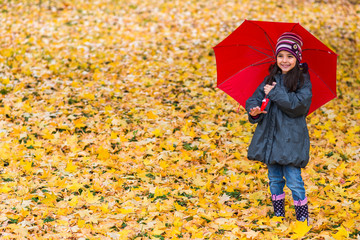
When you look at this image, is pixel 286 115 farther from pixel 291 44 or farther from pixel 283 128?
pixel 291 44

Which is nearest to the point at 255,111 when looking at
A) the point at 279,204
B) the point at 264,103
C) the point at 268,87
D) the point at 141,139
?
the point at 264,103

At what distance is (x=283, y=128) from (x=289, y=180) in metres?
0.49

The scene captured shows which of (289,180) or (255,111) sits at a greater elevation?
(255,111)

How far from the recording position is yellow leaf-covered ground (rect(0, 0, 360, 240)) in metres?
3.50

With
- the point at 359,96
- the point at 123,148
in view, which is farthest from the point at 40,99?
the point at 359,96

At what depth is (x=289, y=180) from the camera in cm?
339

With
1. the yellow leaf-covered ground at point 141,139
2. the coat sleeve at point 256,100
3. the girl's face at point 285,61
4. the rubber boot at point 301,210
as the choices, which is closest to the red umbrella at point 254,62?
the coat sleeve at point 256,100

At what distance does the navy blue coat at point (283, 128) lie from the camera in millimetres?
3203

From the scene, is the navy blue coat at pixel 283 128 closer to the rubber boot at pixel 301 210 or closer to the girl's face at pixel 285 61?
the girl's face at pixel 285 61

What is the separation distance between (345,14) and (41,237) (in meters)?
10.4

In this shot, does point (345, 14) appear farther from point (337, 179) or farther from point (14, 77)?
point (14, 77)

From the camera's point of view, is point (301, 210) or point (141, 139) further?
point (141, 139)

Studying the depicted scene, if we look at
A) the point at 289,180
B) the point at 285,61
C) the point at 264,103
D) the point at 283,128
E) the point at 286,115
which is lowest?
the point at 289,180

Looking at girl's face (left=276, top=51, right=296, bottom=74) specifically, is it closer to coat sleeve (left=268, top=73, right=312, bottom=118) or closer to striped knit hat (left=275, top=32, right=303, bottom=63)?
striped knit hat (left=275, top=32, right=303, bottom=63)
